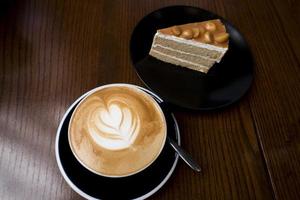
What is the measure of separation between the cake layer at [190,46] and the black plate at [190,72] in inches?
1.1

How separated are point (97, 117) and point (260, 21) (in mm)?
686

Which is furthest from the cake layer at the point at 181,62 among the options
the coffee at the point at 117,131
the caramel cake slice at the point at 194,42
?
the coffee at the point at 117,131

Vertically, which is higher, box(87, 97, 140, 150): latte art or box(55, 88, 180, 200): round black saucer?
box(87, 97, 140, 150): latte art

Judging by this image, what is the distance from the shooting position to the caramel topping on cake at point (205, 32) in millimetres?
811

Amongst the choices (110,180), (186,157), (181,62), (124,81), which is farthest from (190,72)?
(110,180)

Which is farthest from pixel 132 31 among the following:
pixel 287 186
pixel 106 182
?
pixel 287 186

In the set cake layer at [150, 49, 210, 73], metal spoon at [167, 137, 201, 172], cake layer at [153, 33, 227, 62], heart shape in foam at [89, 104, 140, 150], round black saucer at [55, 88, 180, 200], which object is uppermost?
cake layer at [153, 33, 227, 62]

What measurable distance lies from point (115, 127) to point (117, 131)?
0.01 meters

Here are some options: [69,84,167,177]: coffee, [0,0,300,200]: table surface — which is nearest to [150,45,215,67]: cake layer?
[0,0,300,200]: table surface

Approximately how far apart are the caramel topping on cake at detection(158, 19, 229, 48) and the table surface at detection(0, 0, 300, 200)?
0.38 ft

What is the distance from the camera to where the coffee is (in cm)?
52

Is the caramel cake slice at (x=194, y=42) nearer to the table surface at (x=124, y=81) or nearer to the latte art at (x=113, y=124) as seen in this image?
the table surface at (x=124, y=81)

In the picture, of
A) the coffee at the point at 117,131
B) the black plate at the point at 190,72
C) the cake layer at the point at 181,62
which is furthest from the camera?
the cake layer at the point at 181,62

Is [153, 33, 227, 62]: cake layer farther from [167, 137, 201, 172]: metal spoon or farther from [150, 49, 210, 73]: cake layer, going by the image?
[167, 137, 201, 172]: metal spoon
